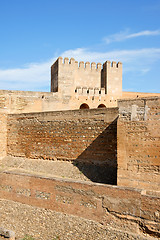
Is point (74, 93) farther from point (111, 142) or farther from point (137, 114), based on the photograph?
point (137, 114)

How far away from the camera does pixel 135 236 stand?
4.91m

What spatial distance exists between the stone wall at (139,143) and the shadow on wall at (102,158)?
110cm

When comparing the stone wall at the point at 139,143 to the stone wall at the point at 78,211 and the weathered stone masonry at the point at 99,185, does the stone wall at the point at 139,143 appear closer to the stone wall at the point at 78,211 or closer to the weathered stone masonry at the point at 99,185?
the weathered stone masonry at the point at 99,185

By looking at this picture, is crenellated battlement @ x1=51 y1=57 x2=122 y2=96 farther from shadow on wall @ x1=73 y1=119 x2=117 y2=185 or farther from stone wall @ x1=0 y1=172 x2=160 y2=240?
stone wall @ x1=0 y1=172 x2=160 y2=240

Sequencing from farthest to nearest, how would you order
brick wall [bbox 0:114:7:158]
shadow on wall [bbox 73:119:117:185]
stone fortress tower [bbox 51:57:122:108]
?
1. stone fortress tower [bbox 51:57:122:108]
2. brick wall [bbox 0:114:7:158]
3. shadow on wall [bbox 73:119:117:185]

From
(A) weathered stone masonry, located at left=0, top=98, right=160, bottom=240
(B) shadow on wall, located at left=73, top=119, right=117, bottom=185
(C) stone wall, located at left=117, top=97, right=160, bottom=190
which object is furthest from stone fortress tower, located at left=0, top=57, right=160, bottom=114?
(C) stone wall, located at left=117, top=97, right=160, bottom=190

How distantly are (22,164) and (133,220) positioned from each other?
5.84 meters

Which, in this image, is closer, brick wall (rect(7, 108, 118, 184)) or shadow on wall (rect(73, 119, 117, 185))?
shadow on wall (rect(73, 119, 117, 185))

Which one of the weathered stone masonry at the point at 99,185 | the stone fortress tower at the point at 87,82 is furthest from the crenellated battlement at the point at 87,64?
the weathered stone masonry at the point at 99,185

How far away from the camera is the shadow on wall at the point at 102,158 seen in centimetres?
774

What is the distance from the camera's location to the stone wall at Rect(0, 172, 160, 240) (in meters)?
5.04

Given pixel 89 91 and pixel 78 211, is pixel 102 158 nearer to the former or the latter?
pixel 78 211

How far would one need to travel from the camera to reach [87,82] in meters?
14.9

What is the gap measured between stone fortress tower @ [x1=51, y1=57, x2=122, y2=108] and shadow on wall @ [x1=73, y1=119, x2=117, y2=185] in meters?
5.50
